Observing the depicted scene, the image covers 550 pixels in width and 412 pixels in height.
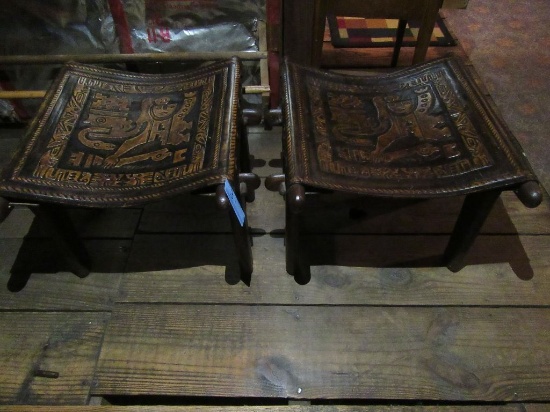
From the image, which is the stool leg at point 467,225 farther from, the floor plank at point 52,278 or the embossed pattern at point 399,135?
the floor plank at point 52,278

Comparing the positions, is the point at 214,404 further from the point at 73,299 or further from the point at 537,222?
the point at 537,222

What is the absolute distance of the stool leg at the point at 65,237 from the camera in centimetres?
99

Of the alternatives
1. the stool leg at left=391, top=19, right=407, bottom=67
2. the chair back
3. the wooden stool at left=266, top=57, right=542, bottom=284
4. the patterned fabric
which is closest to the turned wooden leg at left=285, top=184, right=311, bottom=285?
the wooden stool at left=266, top=57, right=542, bottom=284

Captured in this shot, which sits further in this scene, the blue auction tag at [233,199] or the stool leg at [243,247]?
the stool leg at [243,247]

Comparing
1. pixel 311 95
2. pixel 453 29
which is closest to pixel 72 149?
pixel 311 95

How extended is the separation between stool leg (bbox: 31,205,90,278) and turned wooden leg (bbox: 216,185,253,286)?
0.41 m

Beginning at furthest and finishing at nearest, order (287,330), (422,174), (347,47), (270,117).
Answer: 1. (347,47)
2. (270,117)
3. (287,330)
4. (422,174)

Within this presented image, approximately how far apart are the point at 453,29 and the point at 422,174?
1426 mm

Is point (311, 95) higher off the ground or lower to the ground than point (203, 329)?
higher

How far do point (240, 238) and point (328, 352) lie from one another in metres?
0.35

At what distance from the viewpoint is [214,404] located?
1.00m

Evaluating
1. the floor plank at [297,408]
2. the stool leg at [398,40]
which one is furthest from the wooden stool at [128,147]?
the stool leg at [398,40]

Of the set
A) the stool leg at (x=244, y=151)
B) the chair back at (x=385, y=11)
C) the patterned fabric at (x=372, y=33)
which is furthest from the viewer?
the patterned fabric at (x=372, y=33)

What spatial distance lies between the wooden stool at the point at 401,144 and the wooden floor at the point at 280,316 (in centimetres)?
11
